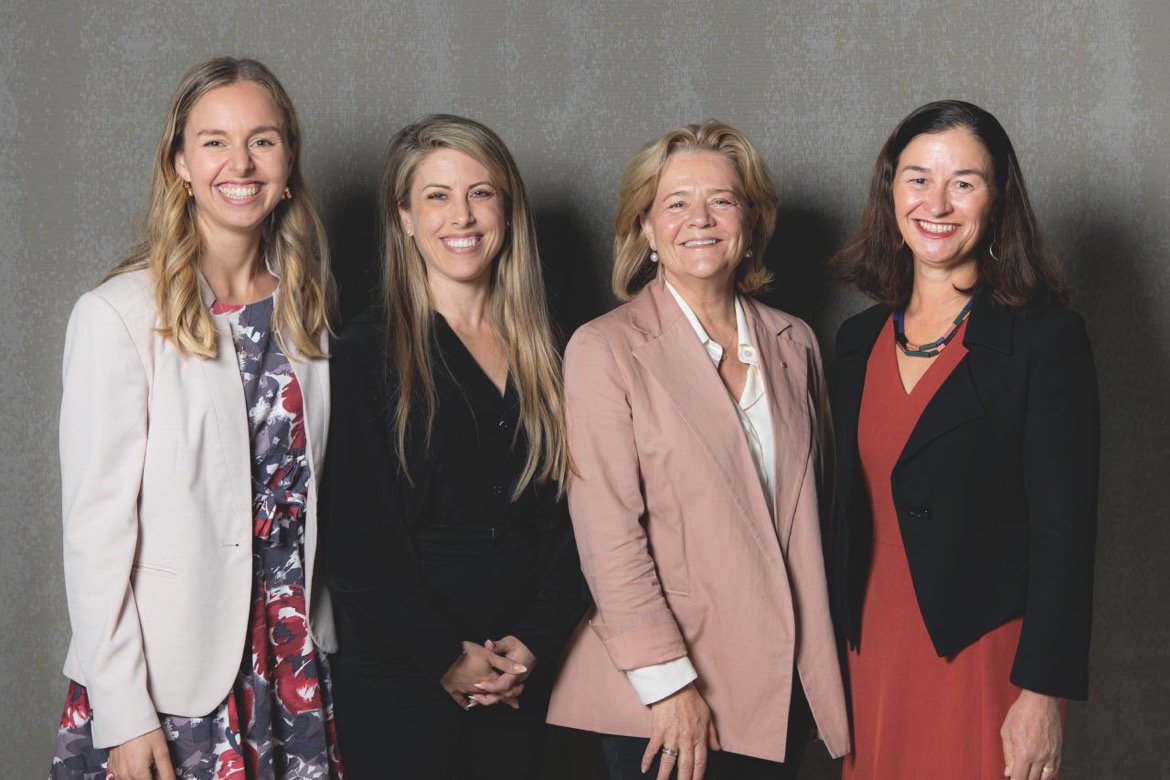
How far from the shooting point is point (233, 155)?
2.04 metres

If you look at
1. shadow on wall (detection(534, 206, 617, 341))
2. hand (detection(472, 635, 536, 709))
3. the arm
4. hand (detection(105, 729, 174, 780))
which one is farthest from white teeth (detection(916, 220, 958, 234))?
hand (detection(105, 729, 174, 780))

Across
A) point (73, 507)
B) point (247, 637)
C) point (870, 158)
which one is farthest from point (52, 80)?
point (870, 158)

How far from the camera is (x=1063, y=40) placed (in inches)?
104

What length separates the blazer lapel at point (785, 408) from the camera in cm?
208

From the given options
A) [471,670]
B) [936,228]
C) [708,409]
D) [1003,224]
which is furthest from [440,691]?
[1003,224]

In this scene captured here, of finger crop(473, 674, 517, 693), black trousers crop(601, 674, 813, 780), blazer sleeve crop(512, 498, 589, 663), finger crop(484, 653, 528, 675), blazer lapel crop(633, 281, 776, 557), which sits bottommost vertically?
black trousers crop(601, 674, 813, 780)

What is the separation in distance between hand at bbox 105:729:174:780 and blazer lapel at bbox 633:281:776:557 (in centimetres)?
113

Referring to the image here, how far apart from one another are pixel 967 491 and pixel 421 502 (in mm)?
1015

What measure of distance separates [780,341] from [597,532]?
58cm

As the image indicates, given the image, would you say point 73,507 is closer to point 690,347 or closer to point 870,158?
point 690,347

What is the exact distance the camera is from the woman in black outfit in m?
2.06

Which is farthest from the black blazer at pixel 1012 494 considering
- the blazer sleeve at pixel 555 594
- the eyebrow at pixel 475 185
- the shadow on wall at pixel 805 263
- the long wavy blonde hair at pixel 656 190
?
the eyebrow at pixel 475 185

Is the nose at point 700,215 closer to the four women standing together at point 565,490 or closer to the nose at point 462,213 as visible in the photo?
the four women standing together at point 565,490

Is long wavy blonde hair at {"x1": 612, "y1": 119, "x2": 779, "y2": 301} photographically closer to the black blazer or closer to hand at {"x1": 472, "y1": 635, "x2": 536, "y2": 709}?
the black blazer
